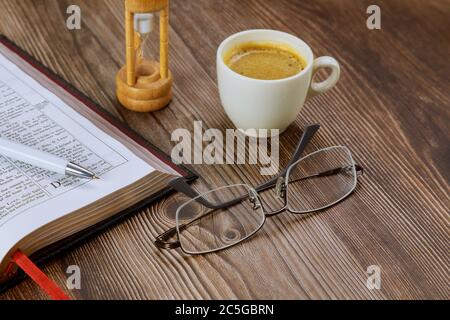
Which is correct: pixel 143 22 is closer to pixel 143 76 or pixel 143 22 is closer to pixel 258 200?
pixel 143 76

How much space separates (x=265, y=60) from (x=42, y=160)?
0.32m

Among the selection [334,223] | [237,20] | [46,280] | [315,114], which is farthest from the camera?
[237,20]

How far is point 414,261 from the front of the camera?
755mm

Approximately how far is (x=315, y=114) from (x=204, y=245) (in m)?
0.30

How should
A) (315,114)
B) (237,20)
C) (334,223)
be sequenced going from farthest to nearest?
(237,20)
(315,114)
(334,223)

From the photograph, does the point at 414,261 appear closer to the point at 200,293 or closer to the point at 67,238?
the point at 200,293

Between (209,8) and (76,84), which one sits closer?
(76,84)

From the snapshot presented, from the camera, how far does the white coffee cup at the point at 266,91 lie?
84 cm

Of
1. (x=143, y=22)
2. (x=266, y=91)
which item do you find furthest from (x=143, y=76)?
(x=266, y=91)

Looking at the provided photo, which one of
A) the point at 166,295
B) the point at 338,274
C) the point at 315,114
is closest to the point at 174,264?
the point at 166,295

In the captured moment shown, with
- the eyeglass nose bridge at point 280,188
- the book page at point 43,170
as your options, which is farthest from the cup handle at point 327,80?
the book page at point 43,170

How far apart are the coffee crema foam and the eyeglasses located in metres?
0.08

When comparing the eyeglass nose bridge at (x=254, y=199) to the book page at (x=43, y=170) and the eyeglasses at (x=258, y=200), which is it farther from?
the book page at (x=43, y=170)

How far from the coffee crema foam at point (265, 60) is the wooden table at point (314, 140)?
9cm
